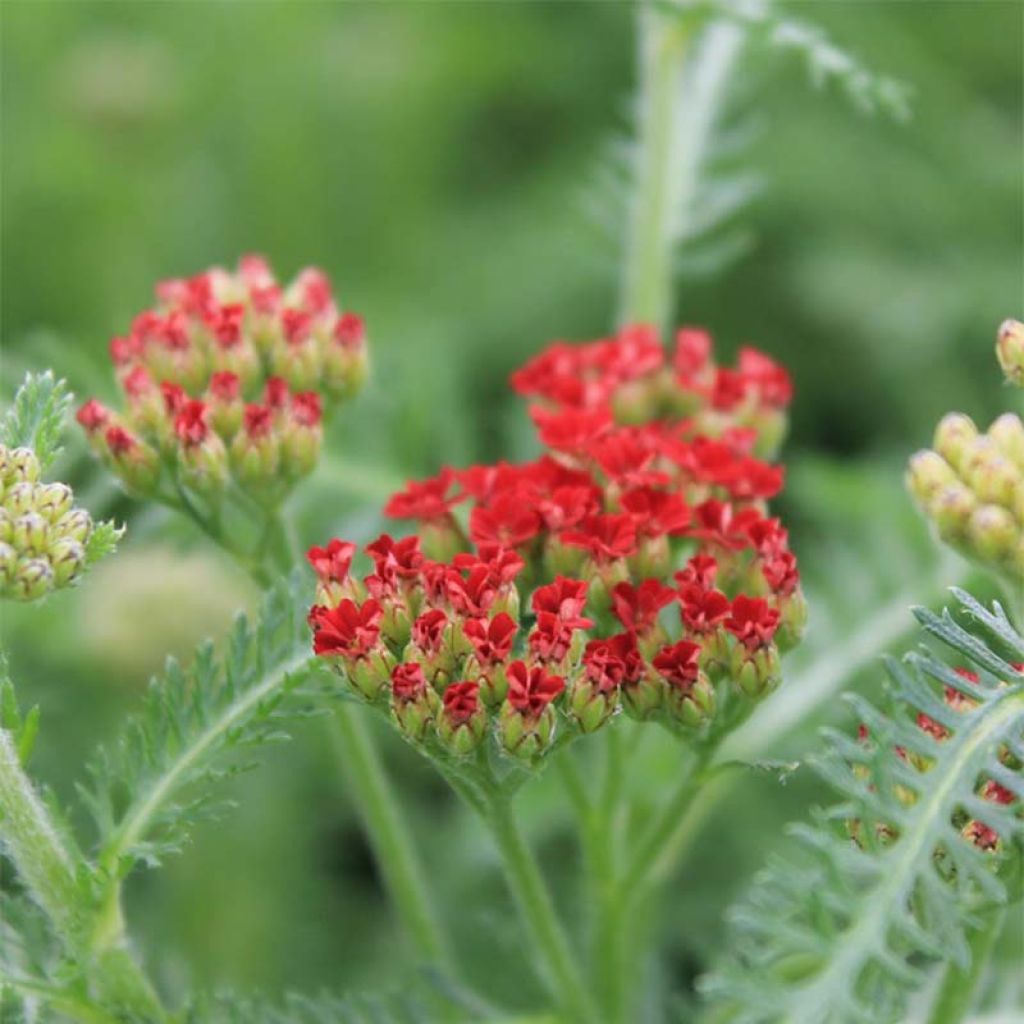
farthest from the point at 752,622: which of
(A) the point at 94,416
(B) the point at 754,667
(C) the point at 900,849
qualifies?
(A) the point at 94,416

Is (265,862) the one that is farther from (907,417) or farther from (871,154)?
(871,154)

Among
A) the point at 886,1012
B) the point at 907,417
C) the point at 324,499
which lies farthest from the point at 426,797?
the point at 886,1012

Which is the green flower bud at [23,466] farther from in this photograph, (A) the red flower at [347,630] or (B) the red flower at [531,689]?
(B) the red flower at [531,689]

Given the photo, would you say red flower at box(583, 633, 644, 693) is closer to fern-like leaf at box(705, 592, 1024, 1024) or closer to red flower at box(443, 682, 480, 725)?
red flower at box(443, 682, 480, 725)

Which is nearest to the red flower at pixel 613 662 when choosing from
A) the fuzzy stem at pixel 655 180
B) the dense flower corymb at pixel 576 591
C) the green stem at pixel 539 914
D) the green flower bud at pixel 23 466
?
the dense flower corymb at pixel 576 591

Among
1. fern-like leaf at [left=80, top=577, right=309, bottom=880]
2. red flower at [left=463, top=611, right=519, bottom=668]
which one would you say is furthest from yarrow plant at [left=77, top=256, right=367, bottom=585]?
red flower at [left=463, top=611, right=519, bottom=668]

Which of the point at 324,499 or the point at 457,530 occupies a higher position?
the point at 324,499

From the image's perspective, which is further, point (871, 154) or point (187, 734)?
point (871, 154)

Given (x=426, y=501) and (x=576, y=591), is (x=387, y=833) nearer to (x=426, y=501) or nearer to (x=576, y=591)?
(x=426, y=501)
